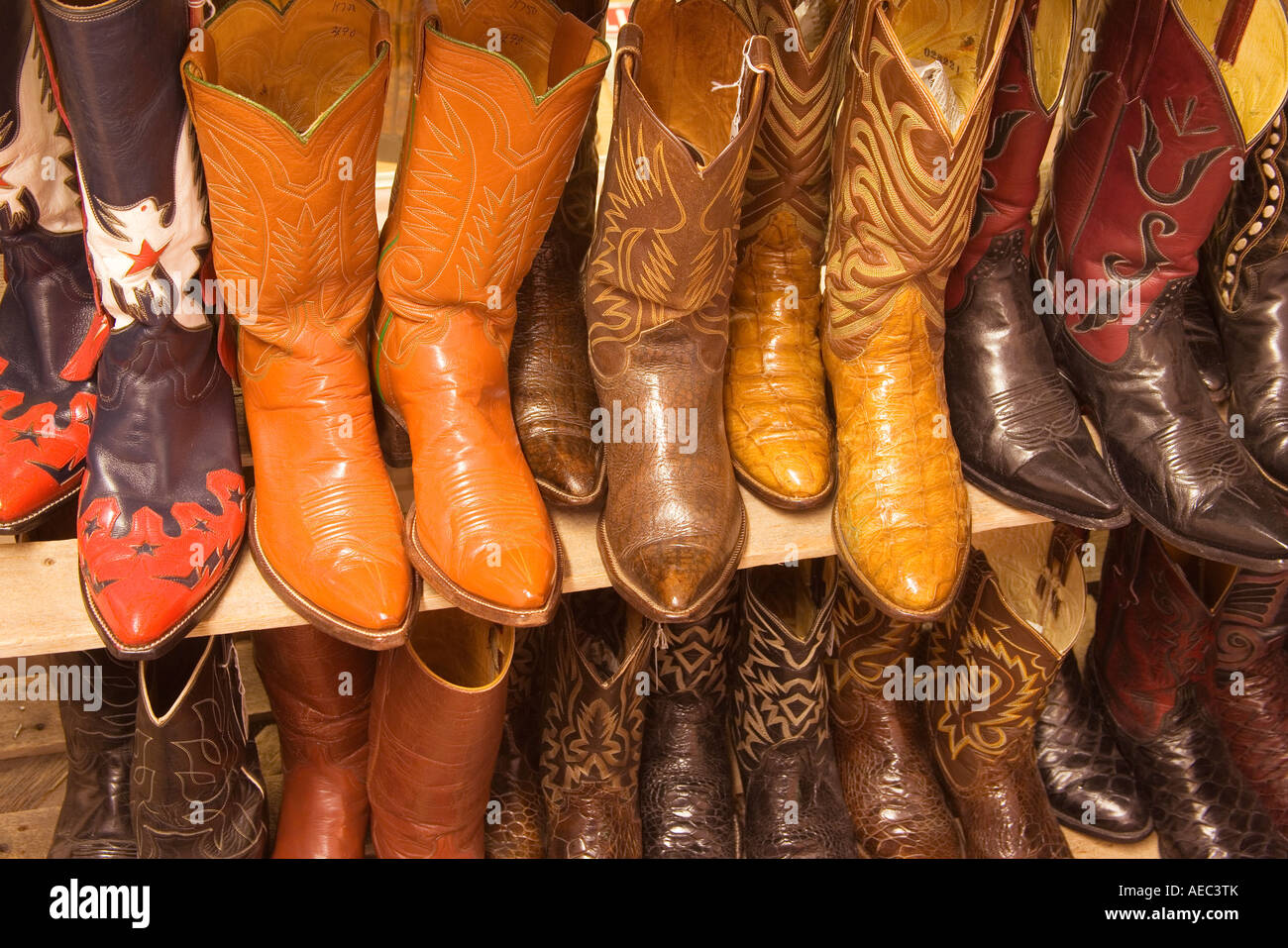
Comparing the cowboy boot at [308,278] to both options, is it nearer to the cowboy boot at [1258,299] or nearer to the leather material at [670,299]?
the leather material at [670,299]


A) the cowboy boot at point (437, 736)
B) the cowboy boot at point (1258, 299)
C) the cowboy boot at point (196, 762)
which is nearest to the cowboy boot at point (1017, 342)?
the cowboy boot at point (1258, 299)

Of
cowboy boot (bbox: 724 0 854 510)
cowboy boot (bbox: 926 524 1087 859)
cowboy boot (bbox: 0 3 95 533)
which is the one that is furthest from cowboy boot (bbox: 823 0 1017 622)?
cowboy boot (bbox: 0 3 95 533)

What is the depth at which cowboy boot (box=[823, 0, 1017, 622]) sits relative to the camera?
1.07 meters

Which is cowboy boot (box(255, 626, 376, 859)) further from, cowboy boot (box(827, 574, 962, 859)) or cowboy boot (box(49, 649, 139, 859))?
cowboy boot (box(827, 574, 962, 859))

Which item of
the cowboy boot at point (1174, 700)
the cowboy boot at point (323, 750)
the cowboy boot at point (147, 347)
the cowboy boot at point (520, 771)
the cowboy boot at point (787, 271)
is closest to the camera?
the cowboy boot at point (147, 347)

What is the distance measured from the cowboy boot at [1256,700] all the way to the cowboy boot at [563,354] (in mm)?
1132

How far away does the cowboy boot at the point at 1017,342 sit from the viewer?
1156 mm

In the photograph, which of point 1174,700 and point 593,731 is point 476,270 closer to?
point 593,731

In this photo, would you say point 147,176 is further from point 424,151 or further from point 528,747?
point 528,747

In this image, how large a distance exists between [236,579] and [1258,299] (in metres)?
1.44

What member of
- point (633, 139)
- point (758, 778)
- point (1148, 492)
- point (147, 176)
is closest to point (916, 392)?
point (1148, 492)

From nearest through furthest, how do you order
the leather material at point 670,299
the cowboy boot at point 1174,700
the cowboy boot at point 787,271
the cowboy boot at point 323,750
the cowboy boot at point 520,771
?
1. the leather material at point 670,299
2. the cowboy boot at point 787,271
3. the cowboy boot at point 323,750
4. the cowboy boot at point 520,771
5. the cowboy boot at point 1174,700

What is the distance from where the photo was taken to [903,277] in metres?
1.17
